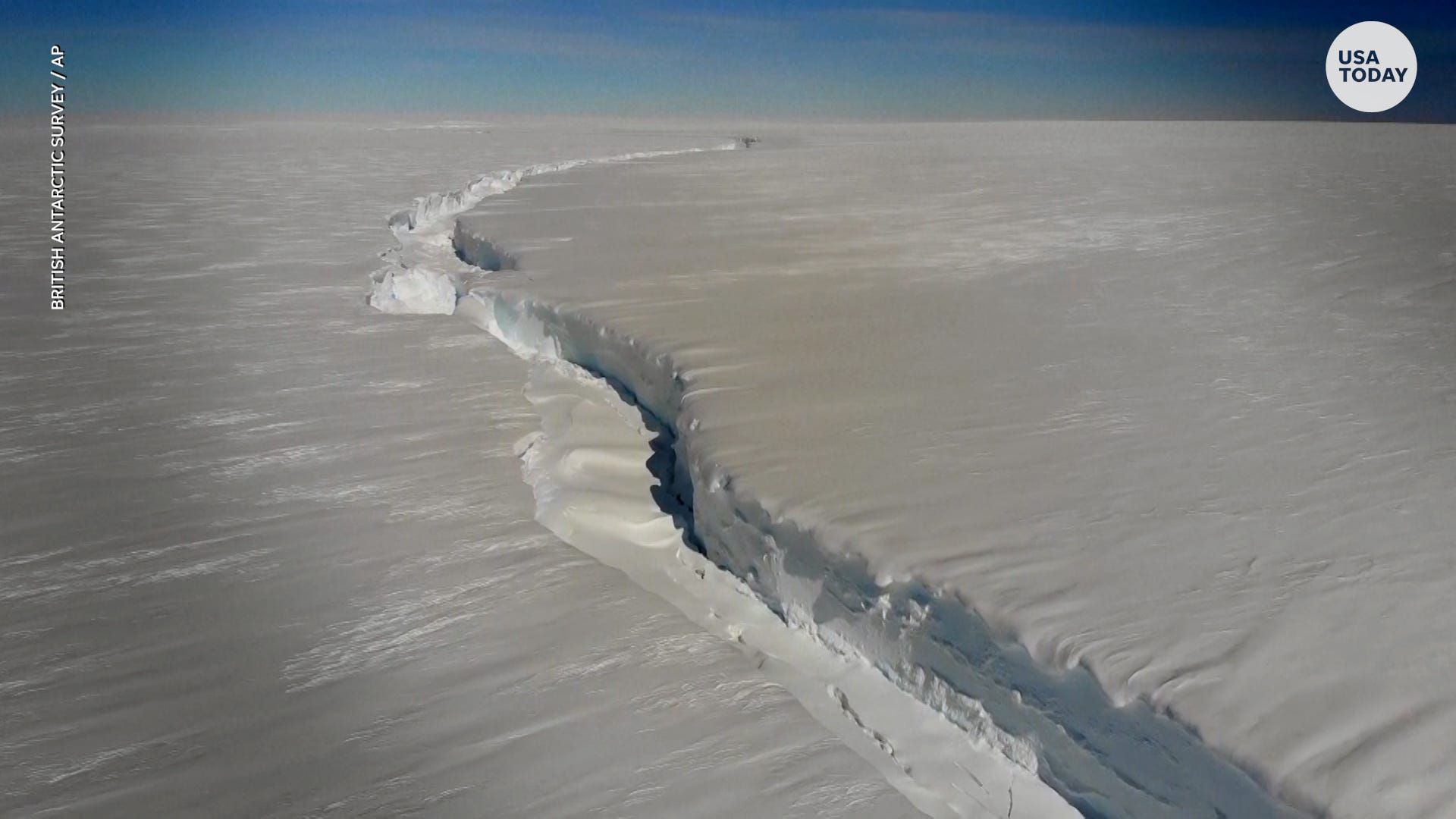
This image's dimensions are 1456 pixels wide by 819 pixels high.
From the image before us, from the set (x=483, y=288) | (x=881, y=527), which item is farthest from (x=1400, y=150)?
(x=881, y=527)

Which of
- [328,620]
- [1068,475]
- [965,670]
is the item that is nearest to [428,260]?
[328,620]

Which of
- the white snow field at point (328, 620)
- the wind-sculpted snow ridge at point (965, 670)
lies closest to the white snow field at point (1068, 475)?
the wind-sculpted snow ridge at point (965, 670)

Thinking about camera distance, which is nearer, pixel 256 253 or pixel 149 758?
pixel 149 758

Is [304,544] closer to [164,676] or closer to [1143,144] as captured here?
[164,676]

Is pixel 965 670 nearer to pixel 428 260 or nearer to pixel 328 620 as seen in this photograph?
pixel 328 620

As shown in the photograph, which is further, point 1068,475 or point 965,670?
point 1068,475

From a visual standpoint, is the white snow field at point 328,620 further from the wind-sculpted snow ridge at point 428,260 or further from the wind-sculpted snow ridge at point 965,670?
the wind-sculpted snow ridge at point 428,260

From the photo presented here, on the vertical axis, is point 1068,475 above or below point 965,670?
above
